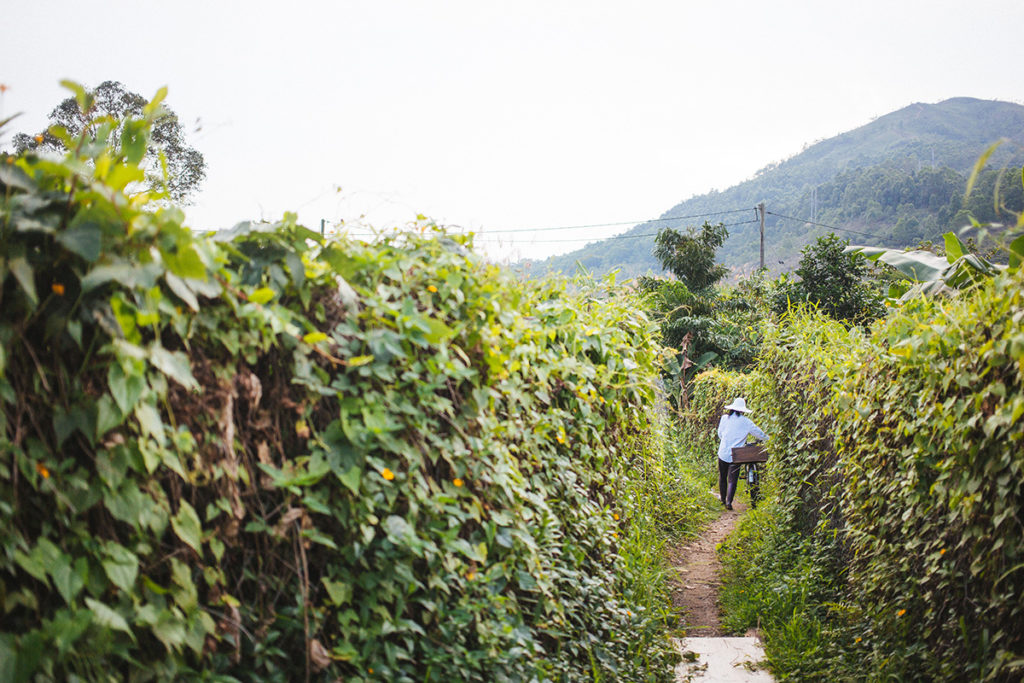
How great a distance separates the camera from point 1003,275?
2826 mm

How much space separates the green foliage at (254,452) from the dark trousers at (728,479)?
7266 mm

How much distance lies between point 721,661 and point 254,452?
3.92m

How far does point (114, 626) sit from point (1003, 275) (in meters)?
3.32

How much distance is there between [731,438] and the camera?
31.8ft

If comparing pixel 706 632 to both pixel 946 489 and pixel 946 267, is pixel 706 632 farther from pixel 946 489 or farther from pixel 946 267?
pixel 946 267

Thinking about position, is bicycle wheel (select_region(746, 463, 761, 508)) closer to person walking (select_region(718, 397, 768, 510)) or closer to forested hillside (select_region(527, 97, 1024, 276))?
person walking (select_region(718, 397, 768, 510))

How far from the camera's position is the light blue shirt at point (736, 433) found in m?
9.62

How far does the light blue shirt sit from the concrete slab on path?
15.9 ft

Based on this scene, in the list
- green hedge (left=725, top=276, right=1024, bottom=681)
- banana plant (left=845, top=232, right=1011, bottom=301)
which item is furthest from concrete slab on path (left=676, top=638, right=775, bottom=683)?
banana plant (left=845, top=232, right=1011, bottom=301)

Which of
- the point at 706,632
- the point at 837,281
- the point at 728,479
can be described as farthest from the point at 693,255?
the point at 706,632

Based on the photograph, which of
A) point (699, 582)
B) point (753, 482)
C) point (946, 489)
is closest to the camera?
point (946, 489)

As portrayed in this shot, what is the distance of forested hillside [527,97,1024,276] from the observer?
55000 millimetres

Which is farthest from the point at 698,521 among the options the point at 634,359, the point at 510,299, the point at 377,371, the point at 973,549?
the point at 377,371

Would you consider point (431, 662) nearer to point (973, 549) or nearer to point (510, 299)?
point (510, 299)
